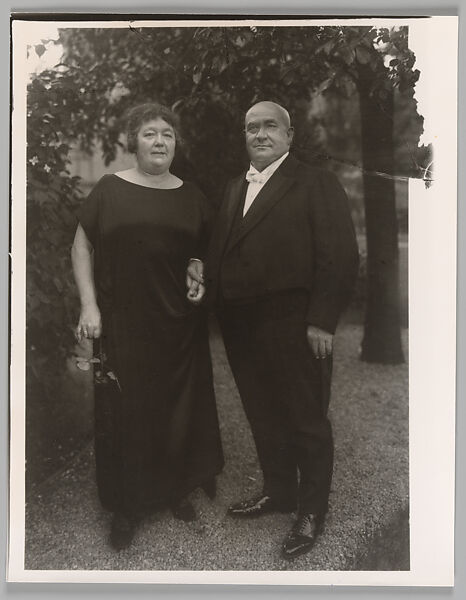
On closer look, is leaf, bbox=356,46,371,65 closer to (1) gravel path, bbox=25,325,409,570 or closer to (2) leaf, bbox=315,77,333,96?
(2) leaf, bbox=315,77,333,96

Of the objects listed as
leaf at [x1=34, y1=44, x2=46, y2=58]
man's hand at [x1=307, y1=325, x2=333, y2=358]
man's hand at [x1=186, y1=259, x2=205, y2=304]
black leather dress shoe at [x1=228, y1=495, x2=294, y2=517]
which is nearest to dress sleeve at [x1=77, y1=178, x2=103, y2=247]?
man's hand at [x1=186, y1=259, x2=205, y2=304]

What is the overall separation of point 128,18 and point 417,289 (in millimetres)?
2085

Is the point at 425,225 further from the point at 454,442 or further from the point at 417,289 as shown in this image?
the point at 454,442

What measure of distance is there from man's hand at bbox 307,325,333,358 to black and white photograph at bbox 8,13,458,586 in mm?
11

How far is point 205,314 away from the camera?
316 centimetres

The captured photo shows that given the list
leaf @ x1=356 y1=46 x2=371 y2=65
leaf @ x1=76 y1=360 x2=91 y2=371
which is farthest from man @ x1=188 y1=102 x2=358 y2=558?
leaf @ x1=76 y1=360 x2=91 y2=371

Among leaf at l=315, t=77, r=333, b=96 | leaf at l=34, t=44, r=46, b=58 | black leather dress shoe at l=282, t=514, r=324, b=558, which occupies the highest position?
leaf at l=34, t=44, r=46, b=58

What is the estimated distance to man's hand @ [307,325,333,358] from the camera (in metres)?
3.10

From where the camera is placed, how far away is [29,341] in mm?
3264

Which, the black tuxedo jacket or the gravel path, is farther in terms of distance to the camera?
the gravel path

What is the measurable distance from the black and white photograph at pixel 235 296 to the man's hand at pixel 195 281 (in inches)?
0.5

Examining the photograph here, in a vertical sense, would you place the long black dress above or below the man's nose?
below

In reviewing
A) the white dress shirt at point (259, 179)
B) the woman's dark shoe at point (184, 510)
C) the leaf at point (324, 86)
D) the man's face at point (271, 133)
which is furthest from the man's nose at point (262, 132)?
the woman's dark shoe at point (184, 510)

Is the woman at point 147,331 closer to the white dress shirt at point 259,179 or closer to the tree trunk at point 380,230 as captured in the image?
the white dress shirt at point 259,179
